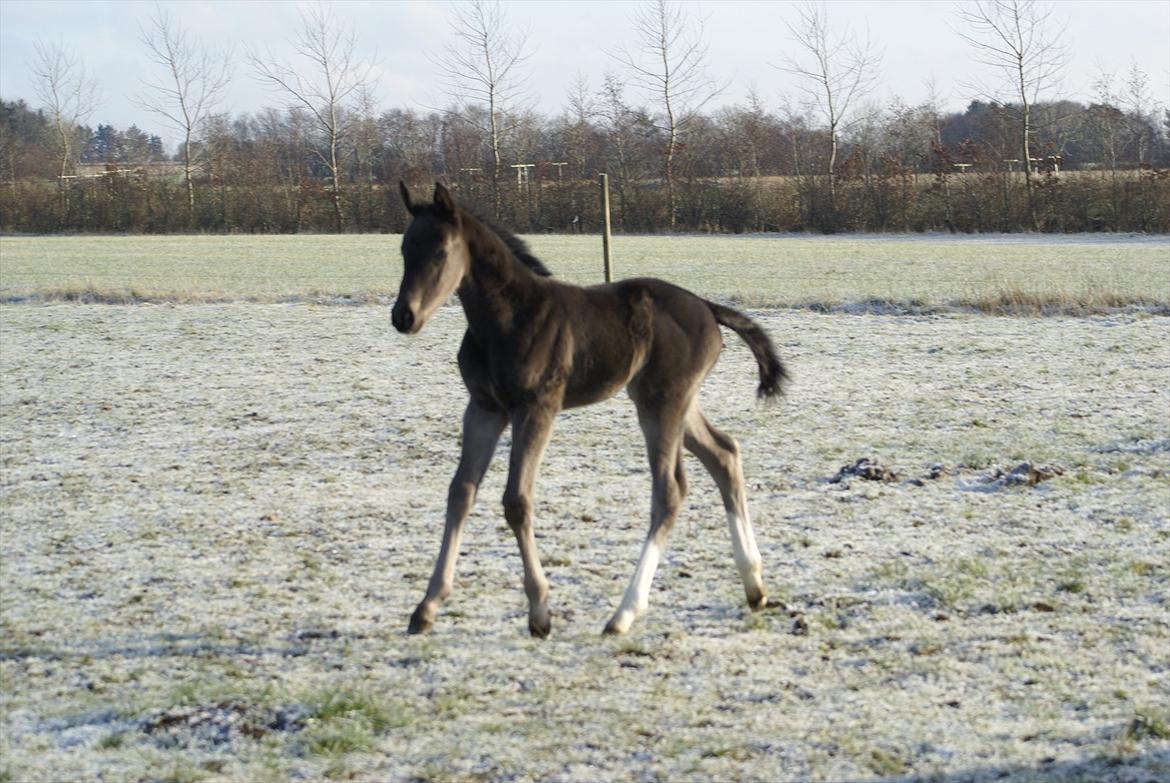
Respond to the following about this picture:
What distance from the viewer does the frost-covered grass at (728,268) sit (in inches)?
785

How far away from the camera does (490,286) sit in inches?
201

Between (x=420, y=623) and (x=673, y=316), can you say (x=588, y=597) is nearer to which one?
(x=420, y=623)

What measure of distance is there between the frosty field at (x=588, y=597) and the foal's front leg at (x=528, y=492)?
18cm

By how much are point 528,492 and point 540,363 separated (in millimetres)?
554

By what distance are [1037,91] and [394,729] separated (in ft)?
175

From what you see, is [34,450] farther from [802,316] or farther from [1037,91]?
[1037,91]

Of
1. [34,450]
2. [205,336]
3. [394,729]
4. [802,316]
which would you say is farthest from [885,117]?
[394,729]

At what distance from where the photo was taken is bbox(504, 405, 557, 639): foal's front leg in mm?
5043

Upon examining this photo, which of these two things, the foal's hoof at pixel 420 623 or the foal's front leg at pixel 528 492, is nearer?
the foal's front leg at pixel 528 492

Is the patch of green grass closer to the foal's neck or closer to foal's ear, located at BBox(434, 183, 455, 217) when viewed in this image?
the foal's neck

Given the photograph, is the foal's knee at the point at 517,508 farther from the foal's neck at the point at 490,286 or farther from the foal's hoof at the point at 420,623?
the foal's neck at the point at 490,286

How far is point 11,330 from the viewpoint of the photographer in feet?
56.5

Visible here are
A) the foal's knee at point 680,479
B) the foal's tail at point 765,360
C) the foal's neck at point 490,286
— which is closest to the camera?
the foal's neck at point 490,286

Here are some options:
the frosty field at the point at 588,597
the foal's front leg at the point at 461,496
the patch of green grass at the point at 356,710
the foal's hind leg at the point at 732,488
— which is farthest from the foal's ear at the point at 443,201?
the patch of green grass at the point at 356,710
